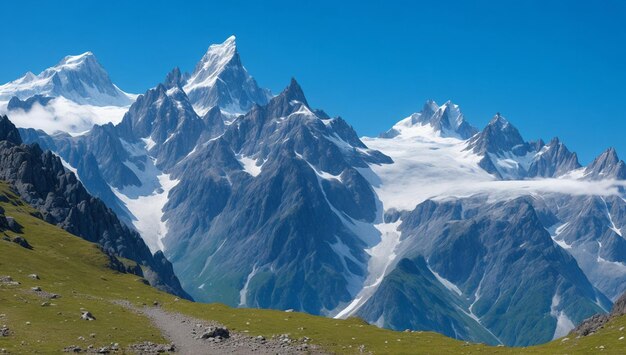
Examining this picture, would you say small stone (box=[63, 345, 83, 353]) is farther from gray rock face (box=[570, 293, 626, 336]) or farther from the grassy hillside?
gray rock face (box=[570, 293, 626, 336])

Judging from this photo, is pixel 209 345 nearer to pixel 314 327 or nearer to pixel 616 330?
Answer: pixel 314 327

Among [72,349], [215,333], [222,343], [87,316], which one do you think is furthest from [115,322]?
[72,349]

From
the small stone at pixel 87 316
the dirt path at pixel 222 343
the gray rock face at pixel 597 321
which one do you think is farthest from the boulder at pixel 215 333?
the gray rock face at pixel 597 321

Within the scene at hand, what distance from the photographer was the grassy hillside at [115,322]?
A: 72.8 meters

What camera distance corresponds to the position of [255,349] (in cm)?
7350

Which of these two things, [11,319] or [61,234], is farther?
[61,234]

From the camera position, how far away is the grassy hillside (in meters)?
72.8

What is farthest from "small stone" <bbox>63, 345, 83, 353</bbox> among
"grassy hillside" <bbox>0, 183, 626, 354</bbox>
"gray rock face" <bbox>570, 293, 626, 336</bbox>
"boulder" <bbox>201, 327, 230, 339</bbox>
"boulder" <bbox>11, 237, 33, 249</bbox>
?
"boulder" <bbox>11, 237, 33, 249</bbox>

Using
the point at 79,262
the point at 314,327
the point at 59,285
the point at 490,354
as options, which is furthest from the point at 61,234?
the point at 490,354

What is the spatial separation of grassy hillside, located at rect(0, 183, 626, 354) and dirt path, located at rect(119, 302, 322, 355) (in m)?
1.95

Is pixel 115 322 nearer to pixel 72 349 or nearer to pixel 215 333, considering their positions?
pixel 215 333

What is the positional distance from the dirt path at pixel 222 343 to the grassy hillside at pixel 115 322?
1951 millimetres

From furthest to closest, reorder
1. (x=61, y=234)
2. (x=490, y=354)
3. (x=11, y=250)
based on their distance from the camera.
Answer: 1. (x=61, y=234)
2. (x=11, y=250)
3. (x=490, y=354)

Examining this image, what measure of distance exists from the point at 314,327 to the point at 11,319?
3143cm
